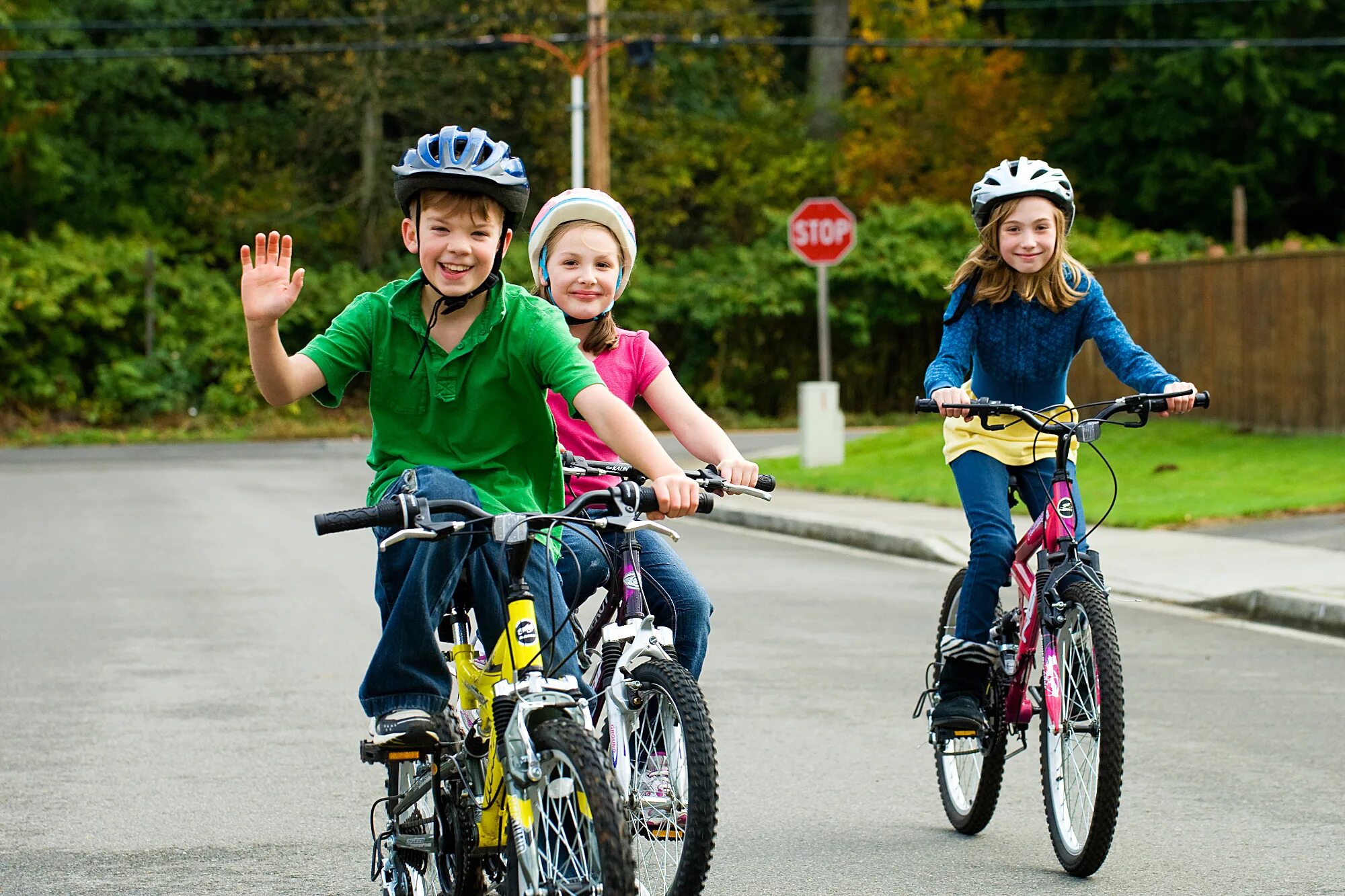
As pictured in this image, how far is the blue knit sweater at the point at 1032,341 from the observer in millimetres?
5871

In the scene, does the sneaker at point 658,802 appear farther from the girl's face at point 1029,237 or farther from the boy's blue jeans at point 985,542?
the girl's face at point 1029,237

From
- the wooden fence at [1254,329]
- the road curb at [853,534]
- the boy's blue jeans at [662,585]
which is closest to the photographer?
the boy's blue jeans at [662,585]

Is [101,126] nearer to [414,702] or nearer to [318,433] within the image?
[318,433]

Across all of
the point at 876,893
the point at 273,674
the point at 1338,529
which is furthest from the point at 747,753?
the point at 1338,529

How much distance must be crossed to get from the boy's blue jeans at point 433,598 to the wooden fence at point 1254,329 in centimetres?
1769

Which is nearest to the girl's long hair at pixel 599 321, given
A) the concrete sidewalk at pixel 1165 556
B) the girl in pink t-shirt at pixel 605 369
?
the girl in pink t-shirt at pixel 605 369

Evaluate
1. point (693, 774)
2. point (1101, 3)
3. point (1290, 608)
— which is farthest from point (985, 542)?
point (1101, 3)

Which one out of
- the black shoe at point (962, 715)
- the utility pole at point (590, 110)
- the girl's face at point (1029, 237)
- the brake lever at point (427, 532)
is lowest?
the black shoe at point (962, 715)

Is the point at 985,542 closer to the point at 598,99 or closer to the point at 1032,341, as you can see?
the point at 1032,341

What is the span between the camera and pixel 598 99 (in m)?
29.0

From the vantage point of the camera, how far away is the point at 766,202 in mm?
42219

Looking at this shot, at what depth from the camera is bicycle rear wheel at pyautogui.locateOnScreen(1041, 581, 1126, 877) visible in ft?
16.8

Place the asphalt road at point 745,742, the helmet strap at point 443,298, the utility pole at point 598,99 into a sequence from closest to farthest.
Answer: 1. the helmet strap at point 443,298
2. the asphalt road at point 745,742
3. the utility pole at point 598,99

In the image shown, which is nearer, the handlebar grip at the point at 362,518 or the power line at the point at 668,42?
the handlebar grip at the point at 362,518
